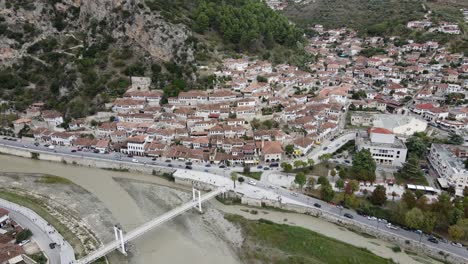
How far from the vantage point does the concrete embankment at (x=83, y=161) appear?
3269 cm

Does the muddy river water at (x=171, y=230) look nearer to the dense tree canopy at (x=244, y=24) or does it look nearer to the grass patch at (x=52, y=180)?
the grass patch at (x=52, y=180)

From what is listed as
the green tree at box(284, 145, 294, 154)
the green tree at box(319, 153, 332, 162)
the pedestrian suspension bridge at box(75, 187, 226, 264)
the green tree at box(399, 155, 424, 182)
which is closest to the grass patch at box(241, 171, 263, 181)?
the green tree at box(284, 145, 294, 154)

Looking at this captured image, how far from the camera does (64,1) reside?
5734cm

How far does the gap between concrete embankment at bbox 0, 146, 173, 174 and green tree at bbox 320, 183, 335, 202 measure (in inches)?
559

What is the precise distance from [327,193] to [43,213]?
72.6ft

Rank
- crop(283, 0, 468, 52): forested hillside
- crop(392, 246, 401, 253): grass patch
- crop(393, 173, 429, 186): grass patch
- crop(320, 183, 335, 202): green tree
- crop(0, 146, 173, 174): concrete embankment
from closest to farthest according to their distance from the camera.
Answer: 1. crop(392, 246, 401, 253): grass patch
2. crop(320, 183, 335, 202): green tree
3. crop(393, 173, 429, 186): grass patch
4. crop(0, 146, 173, 174): concrete embankment
5. crop(283, 0, 468, 52): forested hillside

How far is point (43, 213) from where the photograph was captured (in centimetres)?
2588

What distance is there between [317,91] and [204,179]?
2614 cm

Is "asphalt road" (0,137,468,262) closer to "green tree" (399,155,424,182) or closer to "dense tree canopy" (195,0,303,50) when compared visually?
"green tree" (399,155,424,182)

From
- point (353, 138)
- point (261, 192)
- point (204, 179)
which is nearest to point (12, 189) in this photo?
point (204, 179)

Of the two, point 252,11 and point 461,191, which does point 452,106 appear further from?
point 252,11

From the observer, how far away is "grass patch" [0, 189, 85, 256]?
22.6m

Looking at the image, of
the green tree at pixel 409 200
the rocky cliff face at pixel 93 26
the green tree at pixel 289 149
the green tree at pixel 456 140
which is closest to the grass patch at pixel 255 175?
the green tree at pixel 289 149

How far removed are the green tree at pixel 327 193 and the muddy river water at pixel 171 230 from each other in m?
2.21
